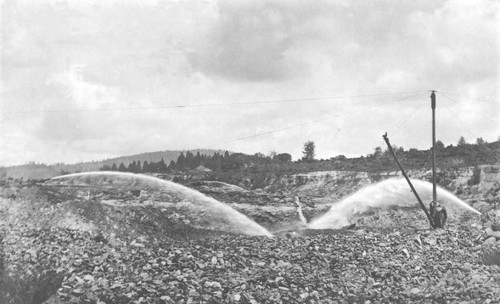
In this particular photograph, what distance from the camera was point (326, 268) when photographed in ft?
46.0

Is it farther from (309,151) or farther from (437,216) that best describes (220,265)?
(309,151)

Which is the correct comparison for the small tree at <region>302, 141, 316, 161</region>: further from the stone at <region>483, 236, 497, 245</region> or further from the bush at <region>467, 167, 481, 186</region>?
the stone at <region>483, 236, 497, 245</region>

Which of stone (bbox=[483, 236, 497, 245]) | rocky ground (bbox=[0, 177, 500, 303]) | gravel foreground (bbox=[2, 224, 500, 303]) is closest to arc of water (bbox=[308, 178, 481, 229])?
stone (bbox=[483, 236, 497, 245])

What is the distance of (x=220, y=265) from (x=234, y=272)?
0.49 meters

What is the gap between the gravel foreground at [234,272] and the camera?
11.5m

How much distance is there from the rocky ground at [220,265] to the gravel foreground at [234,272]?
0.03 metres

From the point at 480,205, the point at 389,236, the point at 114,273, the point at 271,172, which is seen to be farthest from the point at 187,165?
the point at 114,273

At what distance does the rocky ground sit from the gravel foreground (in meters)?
0.03

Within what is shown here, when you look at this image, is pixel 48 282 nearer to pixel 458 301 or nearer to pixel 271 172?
pixel 458 301

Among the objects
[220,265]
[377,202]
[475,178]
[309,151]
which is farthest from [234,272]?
[309,151]

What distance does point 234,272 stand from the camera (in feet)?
42.2

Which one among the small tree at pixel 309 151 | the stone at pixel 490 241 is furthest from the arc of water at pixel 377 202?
the small tree at pixel 309 151

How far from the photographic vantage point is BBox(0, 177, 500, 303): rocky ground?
11609 mm

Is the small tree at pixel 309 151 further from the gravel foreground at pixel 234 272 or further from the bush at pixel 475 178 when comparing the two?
the gravel foreground at pixel 234 272
